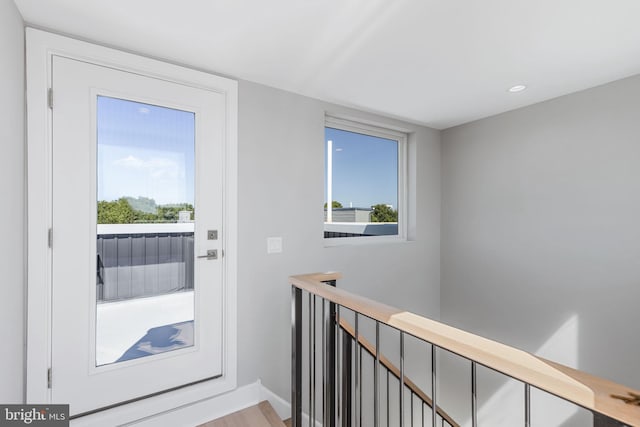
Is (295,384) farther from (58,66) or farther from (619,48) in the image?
(619,48)

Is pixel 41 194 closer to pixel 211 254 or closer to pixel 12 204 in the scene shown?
pixel 12 204

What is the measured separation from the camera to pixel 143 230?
187cm

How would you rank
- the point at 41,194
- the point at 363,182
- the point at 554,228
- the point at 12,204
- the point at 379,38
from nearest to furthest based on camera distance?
1. the point at 12,204
2. the point at 41,194
3. the point at 379,38
4. the point at 554,228
5. the point at 363,182

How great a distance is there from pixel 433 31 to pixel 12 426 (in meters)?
2.68

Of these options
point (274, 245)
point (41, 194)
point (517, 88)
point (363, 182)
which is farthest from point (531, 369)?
point (363, 182)

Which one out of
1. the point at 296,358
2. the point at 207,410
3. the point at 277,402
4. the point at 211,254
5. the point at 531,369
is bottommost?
the point at 277,402

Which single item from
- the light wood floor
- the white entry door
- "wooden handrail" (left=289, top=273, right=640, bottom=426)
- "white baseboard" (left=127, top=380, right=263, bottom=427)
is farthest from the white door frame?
"wooden handrail" (left=289, top=273, right=640, bottom=426)

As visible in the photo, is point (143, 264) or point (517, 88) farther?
point (517, 88)

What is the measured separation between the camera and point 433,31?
1.60 m

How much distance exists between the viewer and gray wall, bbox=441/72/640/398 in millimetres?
2148

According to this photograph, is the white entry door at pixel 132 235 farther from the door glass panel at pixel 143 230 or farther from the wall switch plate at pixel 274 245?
the wall switch plate at pixel 274 245

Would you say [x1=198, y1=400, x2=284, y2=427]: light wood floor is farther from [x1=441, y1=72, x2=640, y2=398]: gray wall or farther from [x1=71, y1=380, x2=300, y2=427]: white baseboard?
[x1=441, y1=72, x2=640, y2=398]: gray wall

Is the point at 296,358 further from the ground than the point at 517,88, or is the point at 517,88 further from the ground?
the point at 517,88

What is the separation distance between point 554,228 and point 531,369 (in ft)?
7.52
